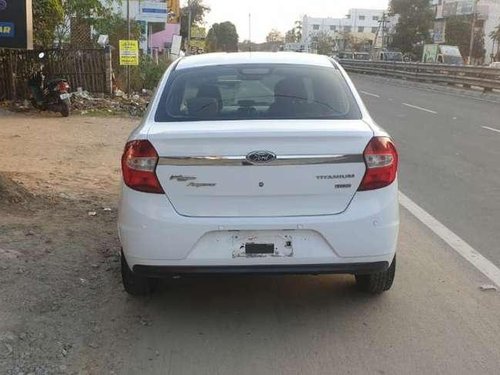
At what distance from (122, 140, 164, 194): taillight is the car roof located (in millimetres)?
1217

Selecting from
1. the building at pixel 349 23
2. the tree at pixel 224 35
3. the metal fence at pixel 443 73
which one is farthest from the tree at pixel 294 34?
the metal fence at pixel 443 73

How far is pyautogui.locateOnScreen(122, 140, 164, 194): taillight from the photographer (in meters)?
3.88

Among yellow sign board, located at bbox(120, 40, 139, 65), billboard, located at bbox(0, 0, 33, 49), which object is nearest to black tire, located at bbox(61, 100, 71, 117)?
yellow sign board, located at bbox(120, 40, 139, 65)

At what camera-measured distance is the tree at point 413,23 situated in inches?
3329

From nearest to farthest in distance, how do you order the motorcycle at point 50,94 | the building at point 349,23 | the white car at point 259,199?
the white car at point 259,199, the motorcycle at point 50,94, the building at point 349,23

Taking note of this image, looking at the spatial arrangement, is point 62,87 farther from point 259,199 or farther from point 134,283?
point 259,199

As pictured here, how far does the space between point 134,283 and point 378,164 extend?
1.80m

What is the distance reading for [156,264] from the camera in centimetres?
394

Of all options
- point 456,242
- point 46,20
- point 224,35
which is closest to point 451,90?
point 46,20

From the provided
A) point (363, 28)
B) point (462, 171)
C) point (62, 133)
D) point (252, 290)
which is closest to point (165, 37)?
point (62, 133)

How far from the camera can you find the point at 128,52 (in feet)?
59.9

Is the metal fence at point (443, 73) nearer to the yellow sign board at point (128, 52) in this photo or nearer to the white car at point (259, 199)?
the yellow sign board at point (128, 52)

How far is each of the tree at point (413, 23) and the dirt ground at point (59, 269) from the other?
80957mm

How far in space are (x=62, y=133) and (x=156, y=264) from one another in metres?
9.29
